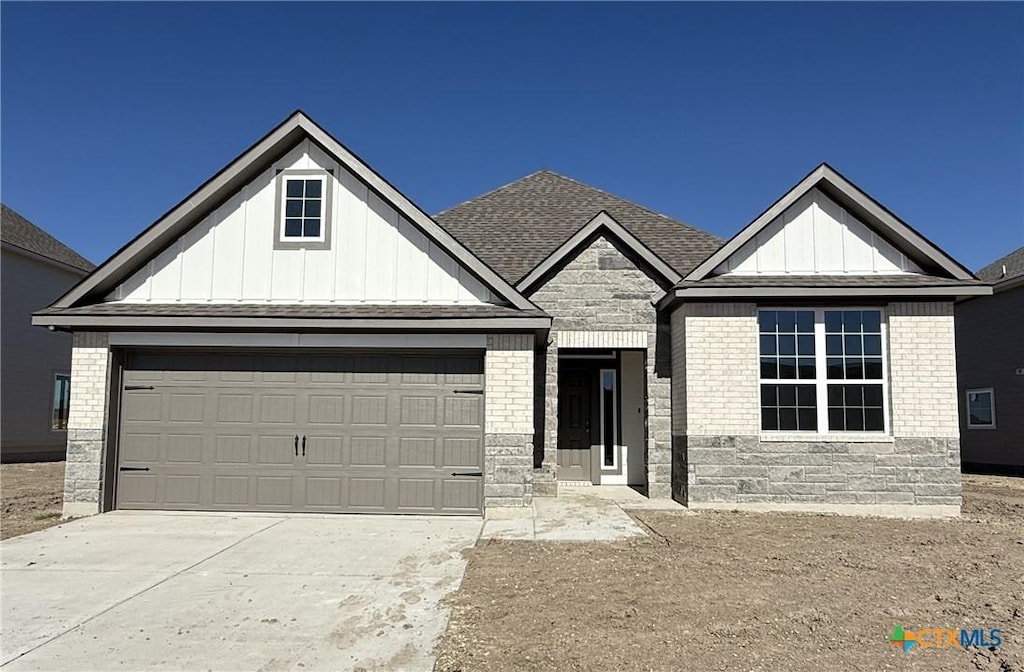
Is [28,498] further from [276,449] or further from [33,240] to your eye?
[33,240]

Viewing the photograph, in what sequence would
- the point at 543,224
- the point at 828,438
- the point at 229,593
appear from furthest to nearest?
1. the point at 543,224
2. the point at 828,438
3. the point at 229,593

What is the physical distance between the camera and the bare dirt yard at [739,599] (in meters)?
4.87

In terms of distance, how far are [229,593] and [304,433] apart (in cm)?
419

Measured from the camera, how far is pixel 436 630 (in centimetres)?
543

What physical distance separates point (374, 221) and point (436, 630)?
7001 millimetres

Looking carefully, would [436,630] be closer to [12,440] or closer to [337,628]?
[337,628]

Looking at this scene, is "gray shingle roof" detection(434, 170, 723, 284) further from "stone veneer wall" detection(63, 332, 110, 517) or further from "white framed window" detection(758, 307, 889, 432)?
"stone veneer wall" detection(63, 332, 110, 517)

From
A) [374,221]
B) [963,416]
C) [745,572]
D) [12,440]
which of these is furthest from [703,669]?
[12,440]

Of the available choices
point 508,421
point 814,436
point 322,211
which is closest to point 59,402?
point 322,211

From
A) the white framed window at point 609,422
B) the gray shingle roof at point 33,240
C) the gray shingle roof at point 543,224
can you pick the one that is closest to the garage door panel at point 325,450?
the gray shingle roof at point 543,224

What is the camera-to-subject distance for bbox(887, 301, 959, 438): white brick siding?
10.8 meters

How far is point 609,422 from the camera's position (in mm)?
14078

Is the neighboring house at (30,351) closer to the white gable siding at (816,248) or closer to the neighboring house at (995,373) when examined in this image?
the white gable siding at (816,248)

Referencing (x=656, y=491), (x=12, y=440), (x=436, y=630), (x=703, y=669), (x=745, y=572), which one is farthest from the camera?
(x=12, y=440)
